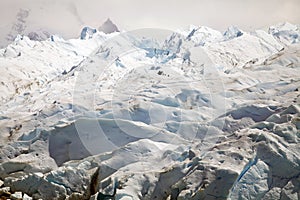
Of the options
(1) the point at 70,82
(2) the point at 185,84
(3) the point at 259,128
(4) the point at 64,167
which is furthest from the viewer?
(1) the point at 70,82

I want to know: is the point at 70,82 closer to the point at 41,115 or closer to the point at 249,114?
the point at 41,115

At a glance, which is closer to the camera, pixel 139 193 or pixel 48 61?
pixel 139 193

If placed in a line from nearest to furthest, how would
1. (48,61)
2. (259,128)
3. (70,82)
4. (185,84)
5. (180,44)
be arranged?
(259,128) → (185,84) → (70,82) → (180,44) → (48,61)

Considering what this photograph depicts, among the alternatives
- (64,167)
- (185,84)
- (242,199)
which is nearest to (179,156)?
(242,199)

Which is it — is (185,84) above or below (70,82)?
above

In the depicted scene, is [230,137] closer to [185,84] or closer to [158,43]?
[185,84]

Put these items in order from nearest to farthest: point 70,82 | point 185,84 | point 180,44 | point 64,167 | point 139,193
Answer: point 139,193
point 64,167
point 185,84
point 70,82
point 180,44

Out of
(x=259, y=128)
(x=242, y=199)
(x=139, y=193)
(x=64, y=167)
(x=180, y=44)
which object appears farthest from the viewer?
(x=180, y=44)

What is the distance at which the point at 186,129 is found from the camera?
35312 mm

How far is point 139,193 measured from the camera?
87.0 ft

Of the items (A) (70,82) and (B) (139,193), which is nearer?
(B) (139,193)

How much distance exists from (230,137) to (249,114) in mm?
5418

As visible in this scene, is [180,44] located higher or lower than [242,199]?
lower

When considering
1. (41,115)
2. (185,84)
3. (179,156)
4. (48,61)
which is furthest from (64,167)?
(48,61)
